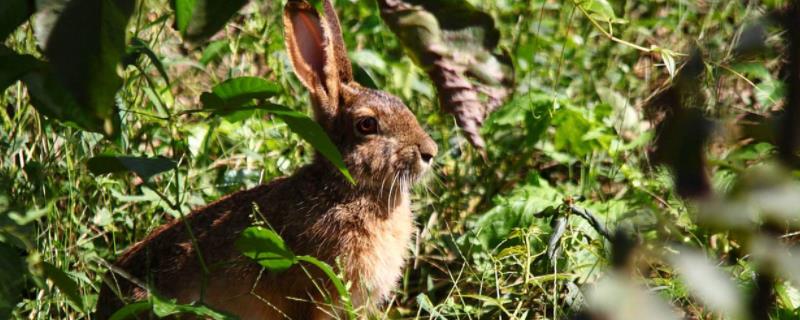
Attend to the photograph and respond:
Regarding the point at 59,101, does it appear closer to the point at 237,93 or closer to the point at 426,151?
the point at 237,93

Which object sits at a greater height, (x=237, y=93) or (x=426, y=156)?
(x=237, y=93)

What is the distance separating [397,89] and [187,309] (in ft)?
7.98

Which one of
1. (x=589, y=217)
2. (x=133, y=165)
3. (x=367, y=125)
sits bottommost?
(x=589, y=217)

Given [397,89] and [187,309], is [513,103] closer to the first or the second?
[397,89]

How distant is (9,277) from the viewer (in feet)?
7.91

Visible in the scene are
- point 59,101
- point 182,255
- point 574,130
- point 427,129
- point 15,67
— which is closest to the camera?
point 59,101

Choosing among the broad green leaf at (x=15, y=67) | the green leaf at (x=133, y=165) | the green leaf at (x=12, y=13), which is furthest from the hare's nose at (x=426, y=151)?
the green leaf at (x=12, y=13)

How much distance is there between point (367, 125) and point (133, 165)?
5.87 ft

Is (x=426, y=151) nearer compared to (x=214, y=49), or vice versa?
(x=426, y=151)

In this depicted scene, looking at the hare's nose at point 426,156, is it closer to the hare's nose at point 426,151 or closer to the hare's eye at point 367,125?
the hare's nose at point 426,151

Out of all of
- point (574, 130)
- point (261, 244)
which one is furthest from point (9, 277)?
point (574, 130)

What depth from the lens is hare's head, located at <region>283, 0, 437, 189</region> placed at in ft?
13.4

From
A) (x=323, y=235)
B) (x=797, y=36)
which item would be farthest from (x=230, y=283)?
(x=797, y=36)

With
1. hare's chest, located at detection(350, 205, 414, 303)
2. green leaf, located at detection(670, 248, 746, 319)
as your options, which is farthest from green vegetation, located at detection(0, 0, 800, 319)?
green leaf, located at detection(670, 248, 746, 319)
